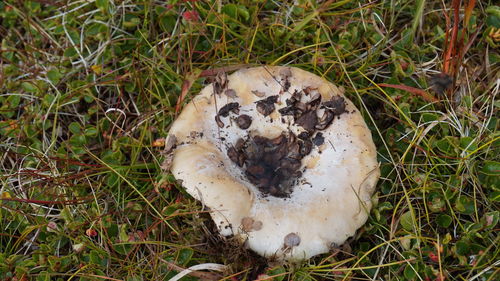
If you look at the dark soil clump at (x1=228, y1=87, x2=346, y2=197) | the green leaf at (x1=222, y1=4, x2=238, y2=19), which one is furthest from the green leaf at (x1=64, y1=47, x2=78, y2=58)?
the dark soil clump at (x1=228, y1=87, x2=346, y2=197)

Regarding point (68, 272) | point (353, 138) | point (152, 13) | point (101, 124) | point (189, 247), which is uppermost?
point (152, 13)

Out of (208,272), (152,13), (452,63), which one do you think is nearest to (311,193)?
(208,272)

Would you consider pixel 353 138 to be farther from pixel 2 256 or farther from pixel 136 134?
pixel 2 256

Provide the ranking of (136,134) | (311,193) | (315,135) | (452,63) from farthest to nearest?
(136,134), (452,63), (315,135), (311,193)

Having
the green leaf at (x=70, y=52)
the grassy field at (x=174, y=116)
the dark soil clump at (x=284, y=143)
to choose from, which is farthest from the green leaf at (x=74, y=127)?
the dark soil clump at (x=284, y=143)

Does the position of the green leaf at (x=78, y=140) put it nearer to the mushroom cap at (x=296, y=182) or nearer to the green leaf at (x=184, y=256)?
the mushroom cap at (x=296, y=182)

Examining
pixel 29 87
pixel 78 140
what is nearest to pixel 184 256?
pixel 78 140

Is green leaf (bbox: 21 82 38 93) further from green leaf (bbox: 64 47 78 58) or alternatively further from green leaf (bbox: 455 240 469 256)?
green leaf (bbox: 455 240 469 256)
